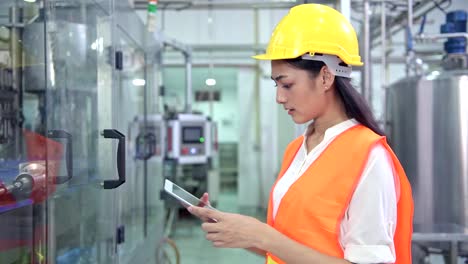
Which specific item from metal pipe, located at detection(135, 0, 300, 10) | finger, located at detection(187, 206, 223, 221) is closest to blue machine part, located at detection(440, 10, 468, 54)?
metal pipe, located at detection(135, 0, 300, 10)

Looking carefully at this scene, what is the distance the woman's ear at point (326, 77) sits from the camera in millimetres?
818

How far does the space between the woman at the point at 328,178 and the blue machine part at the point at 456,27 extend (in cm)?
154

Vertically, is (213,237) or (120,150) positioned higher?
(120,150)

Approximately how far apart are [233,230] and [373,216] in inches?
10.1

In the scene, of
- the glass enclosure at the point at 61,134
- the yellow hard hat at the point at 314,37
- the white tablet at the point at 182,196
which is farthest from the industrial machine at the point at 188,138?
the yellow hard hat at the point at 314,37

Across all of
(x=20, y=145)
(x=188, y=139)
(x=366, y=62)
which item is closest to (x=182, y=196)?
(x=20, y=145)

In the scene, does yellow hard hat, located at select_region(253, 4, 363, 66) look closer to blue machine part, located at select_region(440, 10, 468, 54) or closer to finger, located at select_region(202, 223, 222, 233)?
finger, located at select_region(202, 223, 222, 233)

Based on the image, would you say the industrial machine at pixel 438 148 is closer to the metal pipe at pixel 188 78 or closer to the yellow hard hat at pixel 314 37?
the yellow hard hat at pixel 314 37

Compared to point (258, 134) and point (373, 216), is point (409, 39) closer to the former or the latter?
point (373, 216)

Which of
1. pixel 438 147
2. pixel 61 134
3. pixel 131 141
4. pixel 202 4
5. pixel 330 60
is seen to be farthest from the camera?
pixel 202 4

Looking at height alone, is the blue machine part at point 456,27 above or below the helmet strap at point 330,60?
above

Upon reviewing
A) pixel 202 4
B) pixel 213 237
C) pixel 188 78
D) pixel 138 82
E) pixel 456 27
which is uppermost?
pixel 202 4

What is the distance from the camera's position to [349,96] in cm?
84

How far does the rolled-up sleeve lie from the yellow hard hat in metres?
0.23
